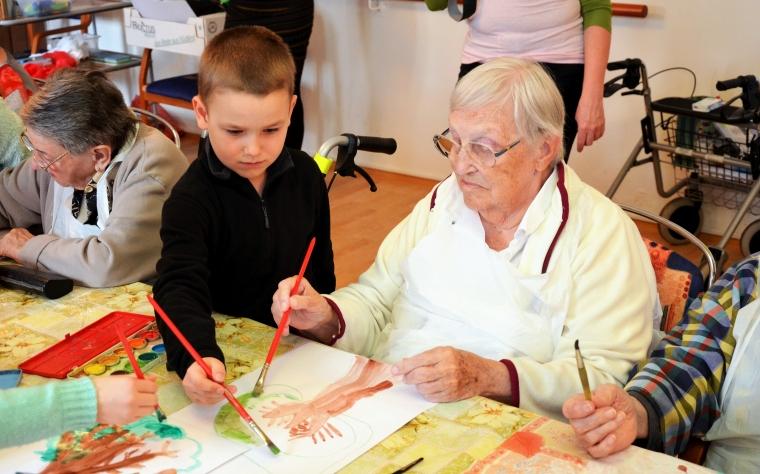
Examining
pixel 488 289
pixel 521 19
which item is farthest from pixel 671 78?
pixel 488 289

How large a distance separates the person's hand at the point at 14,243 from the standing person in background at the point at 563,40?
4.82 ft

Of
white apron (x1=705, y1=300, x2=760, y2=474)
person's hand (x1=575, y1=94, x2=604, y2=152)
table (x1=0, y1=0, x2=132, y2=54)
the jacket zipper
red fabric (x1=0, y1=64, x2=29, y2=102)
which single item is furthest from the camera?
table (x1=0, y1=0, x2=132, y2=54)

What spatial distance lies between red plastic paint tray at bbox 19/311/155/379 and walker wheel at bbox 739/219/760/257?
2866mm

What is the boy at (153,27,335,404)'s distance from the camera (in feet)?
5.23

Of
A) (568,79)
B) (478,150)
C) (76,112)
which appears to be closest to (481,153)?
(478,150)

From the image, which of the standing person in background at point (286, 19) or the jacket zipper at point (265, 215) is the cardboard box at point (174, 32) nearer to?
the standing person in background at point (286, 19)

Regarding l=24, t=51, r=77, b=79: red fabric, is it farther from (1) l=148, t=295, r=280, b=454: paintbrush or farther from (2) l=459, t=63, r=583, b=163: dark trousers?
(1) l=148, t=295, r=280, b=454: paintbrush

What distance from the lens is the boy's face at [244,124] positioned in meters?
1.64

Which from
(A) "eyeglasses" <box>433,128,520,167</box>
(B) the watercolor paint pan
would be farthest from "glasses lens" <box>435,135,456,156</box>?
(B) the watercolor paint pan

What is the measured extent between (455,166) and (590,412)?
0.57 m

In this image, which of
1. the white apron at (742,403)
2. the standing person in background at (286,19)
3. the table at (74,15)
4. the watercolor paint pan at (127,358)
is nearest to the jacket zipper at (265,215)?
the watercolor paint pan at (127,358)

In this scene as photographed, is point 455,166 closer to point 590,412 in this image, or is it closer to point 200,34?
point 590,412

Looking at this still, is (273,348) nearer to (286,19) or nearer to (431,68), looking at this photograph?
(286,19)

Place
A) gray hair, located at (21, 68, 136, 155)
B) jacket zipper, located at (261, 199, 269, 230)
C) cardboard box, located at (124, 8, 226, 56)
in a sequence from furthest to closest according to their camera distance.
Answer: cardboard box, located at (124, 8, 226, 56)
gray hair, located at (21, 68, 136, 155)
jacket zipper, located at (261, 199, 269, 230)
